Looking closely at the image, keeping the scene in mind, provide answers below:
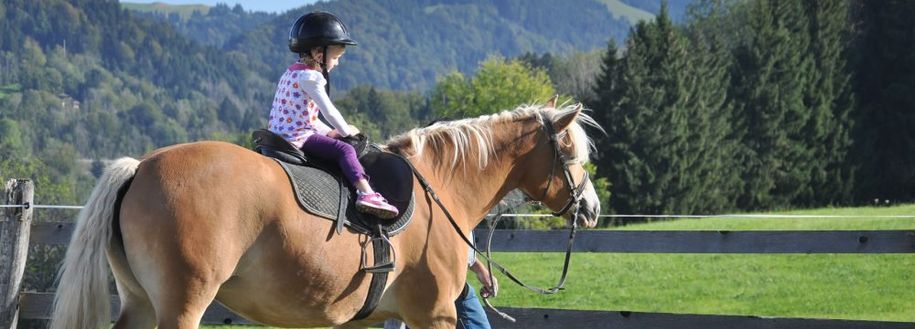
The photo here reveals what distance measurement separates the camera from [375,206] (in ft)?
17.3

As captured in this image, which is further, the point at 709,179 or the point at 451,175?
the point at 709,179

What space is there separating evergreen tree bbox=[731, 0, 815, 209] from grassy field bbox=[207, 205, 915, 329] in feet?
126

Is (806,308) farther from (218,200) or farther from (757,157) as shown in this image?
(757,157)

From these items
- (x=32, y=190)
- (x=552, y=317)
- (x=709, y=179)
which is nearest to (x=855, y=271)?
(x=552, y=317)

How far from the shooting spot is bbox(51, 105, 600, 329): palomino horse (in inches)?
180

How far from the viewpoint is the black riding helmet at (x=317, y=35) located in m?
5.48

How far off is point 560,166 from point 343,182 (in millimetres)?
1590

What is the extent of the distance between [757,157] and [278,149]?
55.7 m

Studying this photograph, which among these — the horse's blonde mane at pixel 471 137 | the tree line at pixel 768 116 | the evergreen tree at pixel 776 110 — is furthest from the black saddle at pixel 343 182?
the evergreen tree at pixel 776 110

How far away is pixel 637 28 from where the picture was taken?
57.6 metres

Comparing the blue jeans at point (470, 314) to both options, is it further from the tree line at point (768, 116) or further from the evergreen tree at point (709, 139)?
the evergreen tree at point (709, 139)

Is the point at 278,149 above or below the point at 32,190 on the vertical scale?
above

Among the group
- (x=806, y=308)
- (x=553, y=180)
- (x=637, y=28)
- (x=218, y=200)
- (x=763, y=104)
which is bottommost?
(x=763, y=104)

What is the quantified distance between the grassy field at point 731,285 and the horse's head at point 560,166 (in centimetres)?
808
